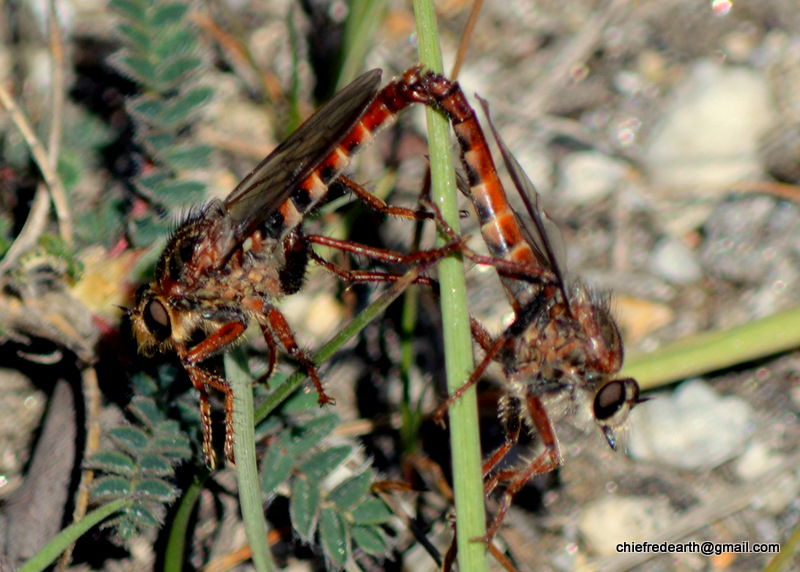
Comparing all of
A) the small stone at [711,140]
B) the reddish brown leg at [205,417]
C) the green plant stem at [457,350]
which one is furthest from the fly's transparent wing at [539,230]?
the reddish brown leg at [205,417]

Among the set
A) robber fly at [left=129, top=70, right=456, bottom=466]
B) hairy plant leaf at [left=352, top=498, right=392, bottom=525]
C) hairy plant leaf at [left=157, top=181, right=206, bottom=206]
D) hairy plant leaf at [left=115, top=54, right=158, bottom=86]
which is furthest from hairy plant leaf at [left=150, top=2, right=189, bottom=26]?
hairy plant leaf at [left=352, top=498, right=392, bottom=525]

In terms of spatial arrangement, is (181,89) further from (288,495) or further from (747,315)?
(747,315)

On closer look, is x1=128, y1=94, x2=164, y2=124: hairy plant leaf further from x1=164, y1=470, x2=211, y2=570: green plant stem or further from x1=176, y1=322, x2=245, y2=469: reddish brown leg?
x1=164, y1=470, x2=211, y2=570: green plant stem

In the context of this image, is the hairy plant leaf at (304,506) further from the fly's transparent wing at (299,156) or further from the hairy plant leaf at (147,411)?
the fly's transparent wing at (299,156)

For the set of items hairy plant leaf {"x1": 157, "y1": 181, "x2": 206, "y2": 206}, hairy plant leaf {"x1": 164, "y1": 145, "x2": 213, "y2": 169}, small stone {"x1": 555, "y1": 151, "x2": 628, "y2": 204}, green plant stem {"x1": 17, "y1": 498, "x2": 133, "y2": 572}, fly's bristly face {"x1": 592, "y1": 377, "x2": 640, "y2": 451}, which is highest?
small stone {"x1": 555, "y1": 151, "x2": 628, "y2": 204}

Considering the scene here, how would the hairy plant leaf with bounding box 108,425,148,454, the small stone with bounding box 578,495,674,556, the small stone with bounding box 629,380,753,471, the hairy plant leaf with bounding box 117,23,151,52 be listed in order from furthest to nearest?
the small stone with bounding box 629,380,753,471 < the small stone with bounding box 578,495,674,556 < the hairy plant leaf with bounding box 117,23,151,52 < the hairy plant leaf with bounding box 108,425,148,454

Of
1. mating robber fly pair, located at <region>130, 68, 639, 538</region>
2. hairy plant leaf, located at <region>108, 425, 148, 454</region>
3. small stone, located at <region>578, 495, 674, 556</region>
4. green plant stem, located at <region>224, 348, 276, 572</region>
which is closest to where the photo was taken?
green plant stem, located at <region>224, 348, 276, 572</region>

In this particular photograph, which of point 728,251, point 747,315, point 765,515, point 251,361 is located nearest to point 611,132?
point 728,251
